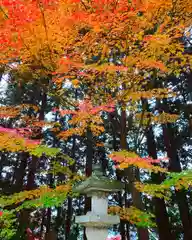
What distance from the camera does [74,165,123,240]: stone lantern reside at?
4.59 m

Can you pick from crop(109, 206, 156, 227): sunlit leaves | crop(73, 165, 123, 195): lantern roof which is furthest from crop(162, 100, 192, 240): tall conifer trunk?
crop(73, 165, 123, 195): lantern roof

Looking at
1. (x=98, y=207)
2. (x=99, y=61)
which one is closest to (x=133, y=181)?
(x=98, y=207)

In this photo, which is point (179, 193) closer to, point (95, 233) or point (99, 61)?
point (99, 61)

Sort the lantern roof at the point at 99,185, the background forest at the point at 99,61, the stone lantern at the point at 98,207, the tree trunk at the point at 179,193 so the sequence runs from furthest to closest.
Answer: the tree trunk at the point at 179,193, the background forest at the point at 99,61, the lantern roof at the point at 99,185, the stone lantern at the point at 98,207

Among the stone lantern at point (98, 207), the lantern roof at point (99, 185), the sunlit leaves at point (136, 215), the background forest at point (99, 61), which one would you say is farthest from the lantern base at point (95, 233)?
the sunlit leaves at point (136, 215)

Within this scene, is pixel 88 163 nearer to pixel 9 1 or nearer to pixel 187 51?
pixel 187 51

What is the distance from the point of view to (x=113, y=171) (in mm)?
21453

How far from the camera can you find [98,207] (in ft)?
→ 15.9

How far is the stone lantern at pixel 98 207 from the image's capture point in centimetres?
459

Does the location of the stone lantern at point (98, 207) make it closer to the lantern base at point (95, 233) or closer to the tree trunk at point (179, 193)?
the lantern base at point (95, 233)

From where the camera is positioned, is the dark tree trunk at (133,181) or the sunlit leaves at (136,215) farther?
the dark tree trunk at (133,181)

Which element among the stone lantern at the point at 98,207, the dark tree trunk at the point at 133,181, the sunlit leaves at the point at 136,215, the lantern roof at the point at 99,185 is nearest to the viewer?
the stone lantern at the point at 98,207

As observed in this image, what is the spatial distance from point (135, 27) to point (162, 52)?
98 centimetres

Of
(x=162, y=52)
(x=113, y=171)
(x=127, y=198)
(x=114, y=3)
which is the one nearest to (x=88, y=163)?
(x=113, y=171)
